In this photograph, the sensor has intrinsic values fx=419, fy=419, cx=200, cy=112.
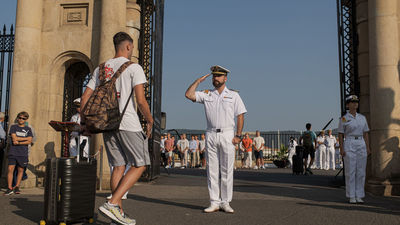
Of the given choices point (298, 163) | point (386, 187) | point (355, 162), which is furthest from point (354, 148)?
point (298, 163)

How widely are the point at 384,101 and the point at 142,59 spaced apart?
19.9ft

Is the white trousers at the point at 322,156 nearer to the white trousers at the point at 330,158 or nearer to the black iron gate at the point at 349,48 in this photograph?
the white trousers at the point at 330,158

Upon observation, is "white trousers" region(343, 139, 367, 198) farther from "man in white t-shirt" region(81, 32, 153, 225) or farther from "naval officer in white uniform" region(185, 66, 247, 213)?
"man in white t-shirt" region(81, 32, 153, 225)

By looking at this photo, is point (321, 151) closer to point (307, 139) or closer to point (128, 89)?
point (307, 139)

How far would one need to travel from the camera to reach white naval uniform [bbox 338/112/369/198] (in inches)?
299

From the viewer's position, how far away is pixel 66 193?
16.1 feet

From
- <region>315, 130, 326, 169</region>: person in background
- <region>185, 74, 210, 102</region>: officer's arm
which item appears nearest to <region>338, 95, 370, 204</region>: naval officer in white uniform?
<region>185, 74, 210, 102</region>: officer's arm

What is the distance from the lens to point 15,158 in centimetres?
889

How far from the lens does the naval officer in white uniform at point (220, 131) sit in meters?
6.09

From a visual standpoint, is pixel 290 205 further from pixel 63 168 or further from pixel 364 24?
pixel 364 24

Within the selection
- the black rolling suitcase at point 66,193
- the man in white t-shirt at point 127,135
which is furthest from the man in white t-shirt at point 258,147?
the man in white t-shirt at point 127,135

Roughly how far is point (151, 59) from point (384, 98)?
6.10 metres

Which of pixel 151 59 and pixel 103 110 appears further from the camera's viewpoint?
pixel 151 59

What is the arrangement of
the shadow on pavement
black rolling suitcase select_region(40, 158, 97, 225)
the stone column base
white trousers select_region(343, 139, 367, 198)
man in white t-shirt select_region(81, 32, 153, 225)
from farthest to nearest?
the stone column base, white trousers select_region(343, 139, 367, 198), the shadow on pavement, black rolling suitcase select_region(40, 158, 97, 225), man in white t-shirt select_region(81, 32, 153, 225)
